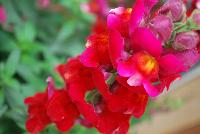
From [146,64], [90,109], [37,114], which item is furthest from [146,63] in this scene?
[37,114]

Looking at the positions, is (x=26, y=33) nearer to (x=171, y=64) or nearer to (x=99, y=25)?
(x=99, y=25)

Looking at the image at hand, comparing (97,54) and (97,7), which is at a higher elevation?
(97,54)

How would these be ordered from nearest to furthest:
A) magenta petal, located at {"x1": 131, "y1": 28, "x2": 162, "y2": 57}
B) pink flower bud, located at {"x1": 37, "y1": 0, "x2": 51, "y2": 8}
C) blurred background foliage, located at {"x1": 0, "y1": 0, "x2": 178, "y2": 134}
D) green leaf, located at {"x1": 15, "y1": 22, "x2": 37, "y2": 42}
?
magenta petal, located at {"x1": 131, "y1": 28, "x2": 162, "y2": 57} < blurred background foliage, located at {"x1": 0, "y1": 0, "x2": 178, "y2": 134} < green leaf, located at {"x1": 15, "y1": 22, "x2": 37, "y2": 42} < pink flower bud, located at {"x1": 37, "y1": 0, "x2": 51, "y2": 8}

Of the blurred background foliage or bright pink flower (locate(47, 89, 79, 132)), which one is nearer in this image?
bright pink flower (locate(47, 89, 79, 132))

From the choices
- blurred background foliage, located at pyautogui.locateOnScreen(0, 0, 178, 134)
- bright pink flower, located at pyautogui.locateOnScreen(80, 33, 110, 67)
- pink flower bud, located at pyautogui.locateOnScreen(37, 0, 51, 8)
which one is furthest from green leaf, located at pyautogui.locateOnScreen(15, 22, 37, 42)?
bright pink flower, located at pyautogui.locateOnScreen(80, 33, 110, 67)

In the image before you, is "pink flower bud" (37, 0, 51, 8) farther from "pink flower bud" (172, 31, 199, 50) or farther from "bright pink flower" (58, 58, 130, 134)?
"pink flower bud" (172, 31, 199, 50)

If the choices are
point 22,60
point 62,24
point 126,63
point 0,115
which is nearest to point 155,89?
point 126,63
